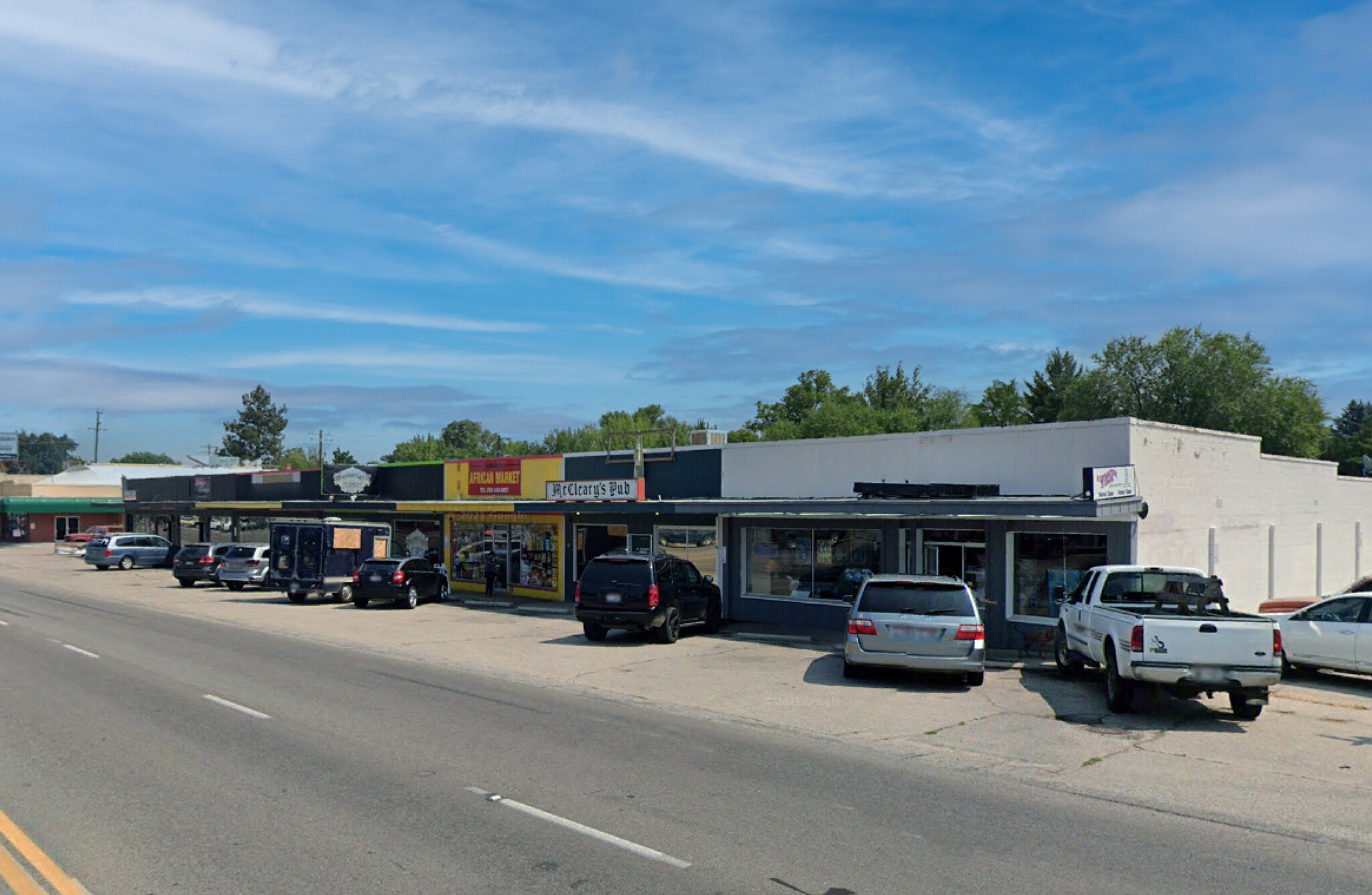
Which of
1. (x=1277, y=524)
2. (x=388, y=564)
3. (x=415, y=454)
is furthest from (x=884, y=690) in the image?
(x=415, y=454)

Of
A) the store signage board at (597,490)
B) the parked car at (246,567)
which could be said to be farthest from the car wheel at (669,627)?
the parked car at (246,567)

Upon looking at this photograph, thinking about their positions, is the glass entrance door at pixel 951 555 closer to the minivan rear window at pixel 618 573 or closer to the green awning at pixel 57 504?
the minivan rear window at pixel 618 573

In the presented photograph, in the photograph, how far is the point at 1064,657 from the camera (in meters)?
16.0

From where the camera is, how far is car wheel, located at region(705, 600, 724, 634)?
21.7 meters

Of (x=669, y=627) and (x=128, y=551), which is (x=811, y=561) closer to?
(x=669, y=627)

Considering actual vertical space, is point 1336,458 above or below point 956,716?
above

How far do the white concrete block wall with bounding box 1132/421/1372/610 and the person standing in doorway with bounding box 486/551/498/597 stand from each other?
20570mm

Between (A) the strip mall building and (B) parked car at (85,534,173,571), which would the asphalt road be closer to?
(A) the strip mall building

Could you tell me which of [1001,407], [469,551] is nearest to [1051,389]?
[1001,407]

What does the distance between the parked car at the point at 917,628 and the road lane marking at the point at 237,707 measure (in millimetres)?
7917

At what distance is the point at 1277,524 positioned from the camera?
80.5ft

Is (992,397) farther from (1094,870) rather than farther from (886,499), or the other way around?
(1094,870)

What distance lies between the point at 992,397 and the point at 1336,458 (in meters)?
27.3

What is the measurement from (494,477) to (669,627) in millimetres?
14182
